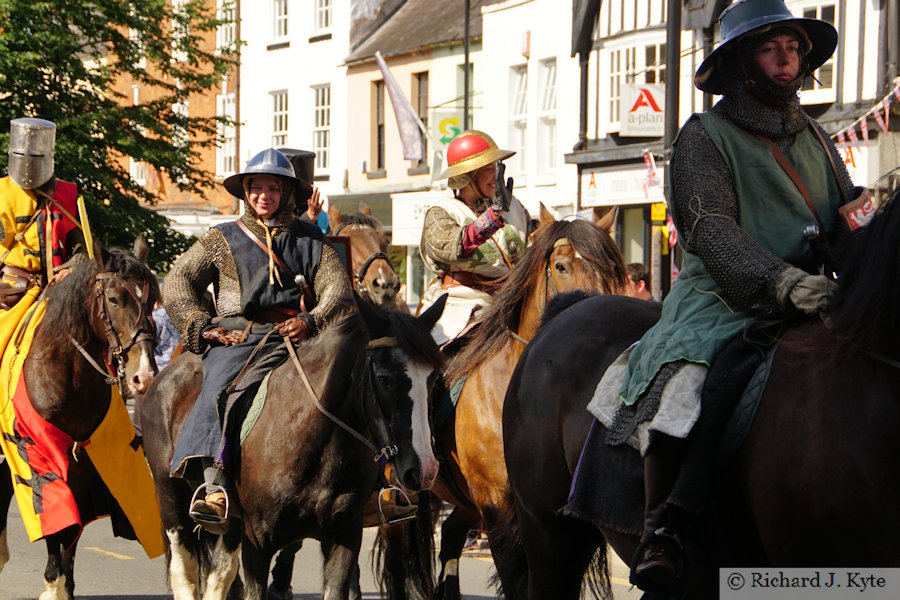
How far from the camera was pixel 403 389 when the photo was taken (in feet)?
19.2

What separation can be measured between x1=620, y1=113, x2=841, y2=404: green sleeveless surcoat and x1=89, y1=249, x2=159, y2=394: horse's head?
3873 millimetres

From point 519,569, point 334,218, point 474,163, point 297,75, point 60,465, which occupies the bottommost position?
point 519,569

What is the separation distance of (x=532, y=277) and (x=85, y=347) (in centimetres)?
289

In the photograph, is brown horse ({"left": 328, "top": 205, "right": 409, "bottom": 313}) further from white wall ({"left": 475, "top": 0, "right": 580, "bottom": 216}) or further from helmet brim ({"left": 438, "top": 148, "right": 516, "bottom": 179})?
white wall ({"left": 475, "top": 0, "right": 580, "bottom": 216})

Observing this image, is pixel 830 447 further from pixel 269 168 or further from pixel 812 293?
pixel 269 168

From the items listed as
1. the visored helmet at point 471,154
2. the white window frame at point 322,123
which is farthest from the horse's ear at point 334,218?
the white window frame at point 322,123

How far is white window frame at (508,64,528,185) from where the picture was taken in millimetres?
26062

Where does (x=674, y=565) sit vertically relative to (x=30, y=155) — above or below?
below

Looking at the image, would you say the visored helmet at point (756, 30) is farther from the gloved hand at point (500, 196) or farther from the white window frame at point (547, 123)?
the white window frame at point (547, 123)

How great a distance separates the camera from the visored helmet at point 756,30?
14.0ft

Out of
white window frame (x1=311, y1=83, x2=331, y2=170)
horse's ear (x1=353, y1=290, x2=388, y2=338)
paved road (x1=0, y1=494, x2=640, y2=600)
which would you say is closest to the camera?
horse's ear (x1=353, y1=290, x2=388, y2=338)

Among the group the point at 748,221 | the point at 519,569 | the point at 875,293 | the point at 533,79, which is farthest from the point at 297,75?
the point at 875,293

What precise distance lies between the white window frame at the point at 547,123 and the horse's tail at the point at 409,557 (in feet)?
59.6

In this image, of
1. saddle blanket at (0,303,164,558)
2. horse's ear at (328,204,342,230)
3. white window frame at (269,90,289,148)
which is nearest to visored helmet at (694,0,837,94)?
saddle blanket at (0,303,164,558)
